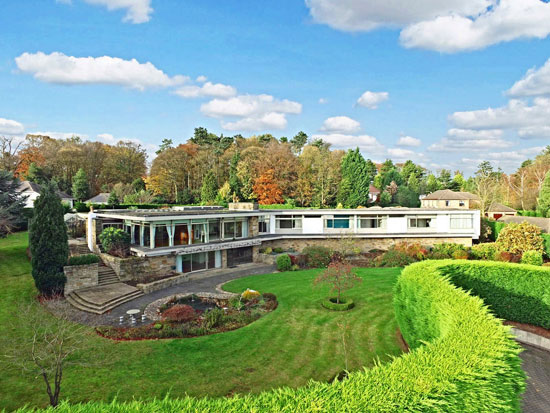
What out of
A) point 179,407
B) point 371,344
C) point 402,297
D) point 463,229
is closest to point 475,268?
point 402,297

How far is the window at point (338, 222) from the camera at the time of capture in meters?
34.0

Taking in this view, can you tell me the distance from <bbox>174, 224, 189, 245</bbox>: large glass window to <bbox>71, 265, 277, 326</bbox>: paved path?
3.52m

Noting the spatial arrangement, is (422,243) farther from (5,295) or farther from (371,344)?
(5,295)

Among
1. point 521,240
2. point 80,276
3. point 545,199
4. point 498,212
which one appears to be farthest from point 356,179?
point 80,276

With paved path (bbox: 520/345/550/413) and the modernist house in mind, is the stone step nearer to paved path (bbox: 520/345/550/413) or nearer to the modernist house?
the modernist house

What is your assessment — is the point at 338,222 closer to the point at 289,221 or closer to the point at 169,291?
the point at 289,221

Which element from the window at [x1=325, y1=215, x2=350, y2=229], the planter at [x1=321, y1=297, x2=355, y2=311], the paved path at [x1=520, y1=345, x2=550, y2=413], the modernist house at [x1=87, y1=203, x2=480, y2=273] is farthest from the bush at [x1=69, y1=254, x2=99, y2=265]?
the paved path at [x1=520, y1=345, x2=550, y2=413]

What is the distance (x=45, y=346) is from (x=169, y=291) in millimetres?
9136

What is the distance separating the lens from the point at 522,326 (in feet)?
48.0

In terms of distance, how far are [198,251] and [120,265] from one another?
555 centimetres

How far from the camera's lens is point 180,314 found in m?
16.5

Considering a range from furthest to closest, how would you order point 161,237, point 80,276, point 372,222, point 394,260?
point 372,222 → point 394,260 → point 161,237 → point 80,276

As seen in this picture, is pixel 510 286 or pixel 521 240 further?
pixel 521 240

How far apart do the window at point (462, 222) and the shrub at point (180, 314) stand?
27797 mm
